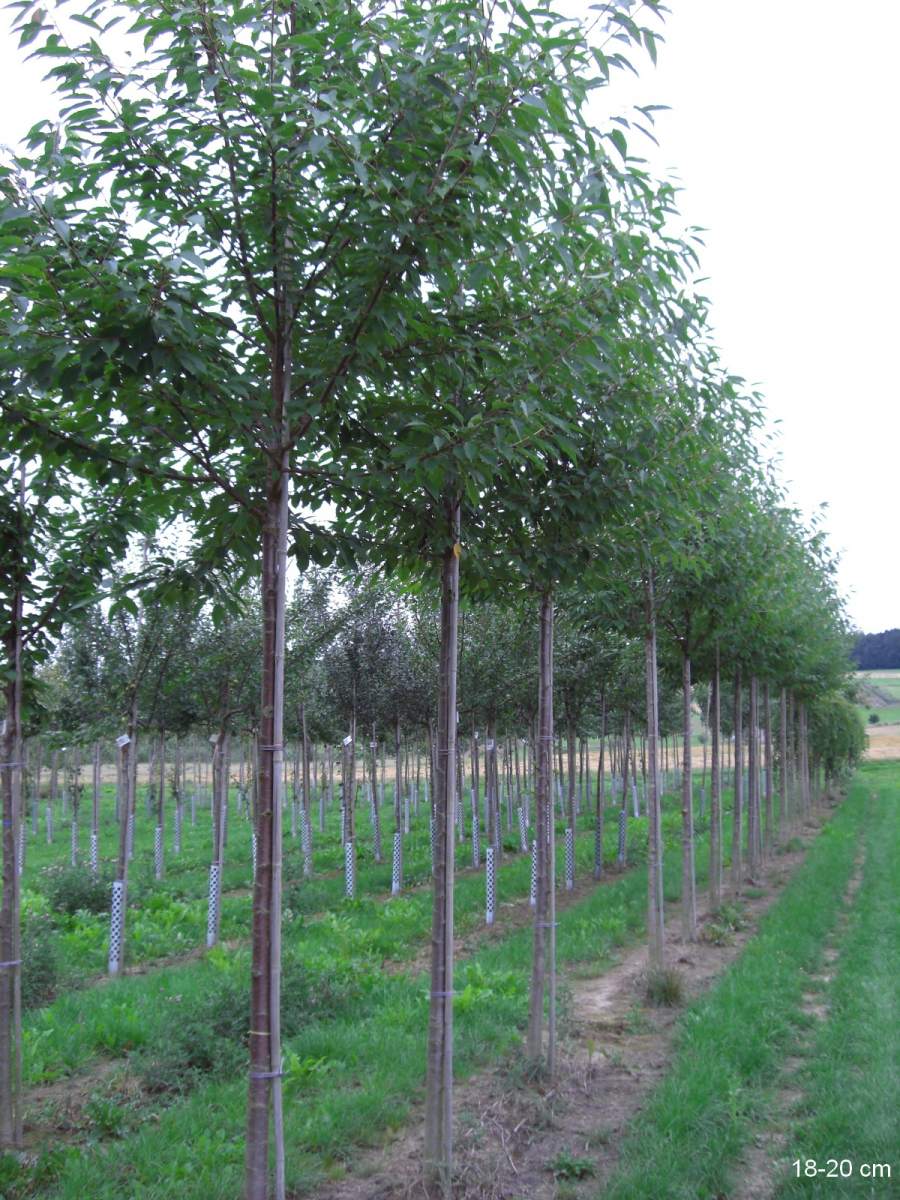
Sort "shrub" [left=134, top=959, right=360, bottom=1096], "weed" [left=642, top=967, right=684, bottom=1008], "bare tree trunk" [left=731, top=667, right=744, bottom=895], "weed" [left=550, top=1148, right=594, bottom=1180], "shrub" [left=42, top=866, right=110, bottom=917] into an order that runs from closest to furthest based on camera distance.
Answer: "weed" [left=550, top=1148, right=594, bottom=1180]
"shrub" [left=134, top=959, right=360, bottom=1096]
"weed" [left=642, top=967, right=684, bottom=1008]
"shrub" [left=42, top=866, right=110, bottom=917]
"bare tree trunk" [left=731, top=667, right=744, bottom=895]

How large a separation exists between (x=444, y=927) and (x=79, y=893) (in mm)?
11145

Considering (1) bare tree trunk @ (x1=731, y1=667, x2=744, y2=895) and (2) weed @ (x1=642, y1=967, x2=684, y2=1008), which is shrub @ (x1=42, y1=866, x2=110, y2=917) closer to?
(2) weed @ (x1=642, y1=967, x2=684, y2=1008)

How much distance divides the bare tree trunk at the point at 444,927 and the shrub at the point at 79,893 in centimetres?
1048

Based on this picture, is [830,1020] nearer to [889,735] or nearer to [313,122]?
[313,122]

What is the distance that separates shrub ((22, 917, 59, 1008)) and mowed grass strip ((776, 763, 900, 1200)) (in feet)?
21.9

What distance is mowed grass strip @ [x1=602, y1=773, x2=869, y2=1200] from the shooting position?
15.9 feet

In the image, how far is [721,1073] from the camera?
20.4 ft

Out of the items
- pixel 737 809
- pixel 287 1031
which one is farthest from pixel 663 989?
pixel 737 809

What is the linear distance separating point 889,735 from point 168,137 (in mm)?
106409

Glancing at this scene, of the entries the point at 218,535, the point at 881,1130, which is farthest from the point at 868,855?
the point at 218,535

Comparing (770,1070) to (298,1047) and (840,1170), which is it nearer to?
(840,1170)

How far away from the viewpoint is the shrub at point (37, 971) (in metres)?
8.73

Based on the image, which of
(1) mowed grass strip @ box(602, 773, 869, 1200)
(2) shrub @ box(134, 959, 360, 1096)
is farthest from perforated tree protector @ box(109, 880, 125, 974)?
(1) mowed grass strip @ box(602, 773, 869, 1200)

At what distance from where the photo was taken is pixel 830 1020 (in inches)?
317
